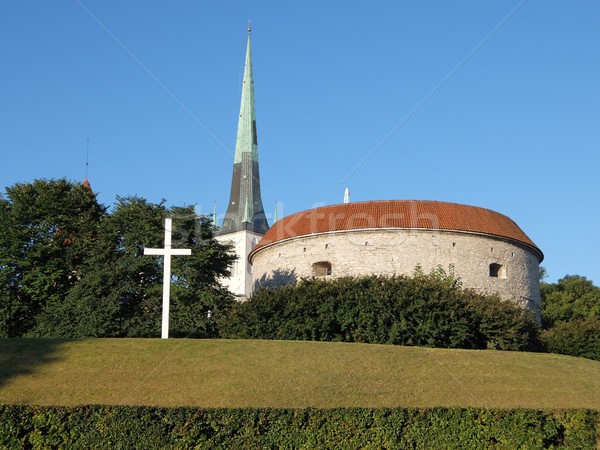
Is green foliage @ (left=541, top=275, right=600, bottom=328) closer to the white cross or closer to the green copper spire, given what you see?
the green copper spire

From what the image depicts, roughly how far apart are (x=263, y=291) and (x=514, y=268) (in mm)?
11994

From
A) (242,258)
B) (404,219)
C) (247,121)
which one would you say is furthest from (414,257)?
(242,258)

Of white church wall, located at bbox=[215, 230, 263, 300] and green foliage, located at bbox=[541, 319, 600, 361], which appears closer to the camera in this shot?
green foliage, located at bbox=[541, 319, 600, 361]

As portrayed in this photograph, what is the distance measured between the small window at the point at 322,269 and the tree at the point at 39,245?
32.8 feet

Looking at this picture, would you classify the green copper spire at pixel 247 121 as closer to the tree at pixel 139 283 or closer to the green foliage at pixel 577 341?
the tree at pixel 139 283

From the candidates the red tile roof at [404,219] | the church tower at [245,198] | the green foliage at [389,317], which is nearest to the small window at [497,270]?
the red tile roof at [404,219]

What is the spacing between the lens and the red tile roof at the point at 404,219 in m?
32.2

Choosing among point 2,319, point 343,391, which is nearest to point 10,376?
point 343,391

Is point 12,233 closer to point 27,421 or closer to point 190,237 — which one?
point 190,237

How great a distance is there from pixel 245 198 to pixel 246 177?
235cm

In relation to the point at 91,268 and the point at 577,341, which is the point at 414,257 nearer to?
the point at 577,341

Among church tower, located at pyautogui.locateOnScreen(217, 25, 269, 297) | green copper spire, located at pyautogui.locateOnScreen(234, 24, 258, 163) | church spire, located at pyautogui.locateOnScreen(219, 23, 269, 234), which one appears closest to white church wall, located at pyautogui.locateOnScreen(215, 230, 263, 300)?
church tower, located at pyautogui.locateOnScreen(217, 25, 269, 297)

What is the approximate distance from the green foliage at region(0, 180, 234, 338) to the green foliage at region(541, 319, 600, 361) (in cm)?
1370

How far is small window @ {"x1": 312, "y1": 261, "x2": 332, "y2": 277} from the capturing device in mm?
33094
